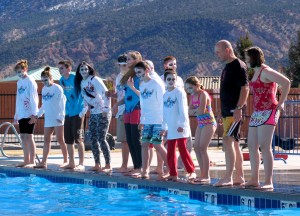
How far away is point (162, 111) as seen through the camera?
35.0 feet

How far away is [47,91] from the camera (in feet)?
41.1

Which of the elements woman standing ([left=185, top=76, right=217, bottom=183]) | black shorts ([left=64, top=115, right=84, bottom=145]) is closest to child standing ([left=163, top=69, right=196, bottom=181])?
woman standing ([left=185, top=76, right=217, bottom=183])

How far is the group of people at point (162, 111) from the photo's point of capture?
8820 mm

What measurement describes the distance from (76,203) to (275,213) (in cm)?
279

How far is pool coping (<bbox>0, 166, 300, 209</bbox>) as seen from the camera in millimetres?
8469

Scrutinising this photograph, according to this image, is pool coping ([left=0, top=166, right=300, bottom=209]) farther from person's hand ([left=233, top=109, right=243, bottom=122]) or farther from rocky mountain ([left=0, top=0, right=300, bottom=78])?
rocky mountain ([left=0, top=0, right=300, bottom=78])

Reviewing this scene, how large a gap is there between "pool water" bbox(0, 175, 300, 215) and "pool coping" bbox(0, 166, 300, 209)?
3.8 inches

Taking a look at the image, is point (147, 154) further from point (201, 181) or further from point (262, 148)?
point (262, 148)

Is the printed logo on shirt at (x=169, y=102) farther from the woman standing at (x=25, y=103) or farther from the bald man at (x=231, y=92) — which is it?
the woman standing at (x=25, y=103)

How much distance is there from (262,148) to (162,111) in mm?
2244

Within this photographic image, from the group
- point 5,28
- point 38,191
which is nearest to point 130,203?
point 38,191

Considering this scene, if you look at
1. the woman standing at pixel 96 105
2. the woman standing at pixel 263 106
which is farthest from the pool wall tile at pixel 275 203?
the woman standing at pixel 96 105

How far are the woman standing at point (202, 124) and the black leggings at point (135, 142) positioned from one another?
1328 mm

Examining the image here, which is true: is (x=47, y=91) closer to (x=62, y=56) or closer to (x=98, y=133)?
(x=98, y=133)
